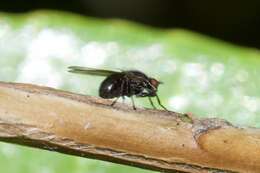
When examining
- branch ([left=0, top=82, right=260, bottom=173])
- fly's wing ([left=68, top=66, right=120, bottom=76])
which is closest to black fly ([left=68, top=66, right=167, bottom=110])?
fly's wing ([left=68, top=66, right=120, bottom=76])

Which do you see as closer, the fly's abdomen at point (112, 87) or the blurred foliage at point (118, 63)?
the blurred foliage at point (118, 63)

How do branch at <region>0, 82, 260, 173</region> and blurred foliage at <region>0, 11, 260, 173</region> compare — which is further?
blurred foliage at <region>0, 11, 260, 173</region>

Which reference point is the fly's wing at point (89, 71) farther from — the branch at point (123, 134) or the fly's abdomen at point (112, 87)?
the branch at point (123, 134)

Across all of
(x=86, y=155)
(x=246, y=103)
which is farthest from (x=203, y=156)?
(x=246, y=103)

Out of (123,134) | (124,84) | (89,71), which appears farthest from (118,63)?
(123,134)

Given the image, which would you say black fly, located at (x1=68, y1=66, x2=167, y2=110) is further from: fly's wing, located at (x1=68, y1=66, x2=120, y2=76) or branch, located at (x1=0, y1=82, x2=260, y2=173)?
branch, located at (x1=0, y1=82, x2=260, y2=173)

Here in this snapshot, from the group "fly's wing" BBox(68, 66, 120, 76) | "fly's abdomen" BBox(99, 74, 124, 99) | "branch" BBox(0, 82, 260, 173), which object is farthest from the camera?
"fly's abdomen" BBox(99, 74, 124, 99)

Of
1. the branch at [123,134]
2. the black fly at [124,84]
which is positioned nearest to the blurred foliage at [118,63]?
the black fly at [124,84]
